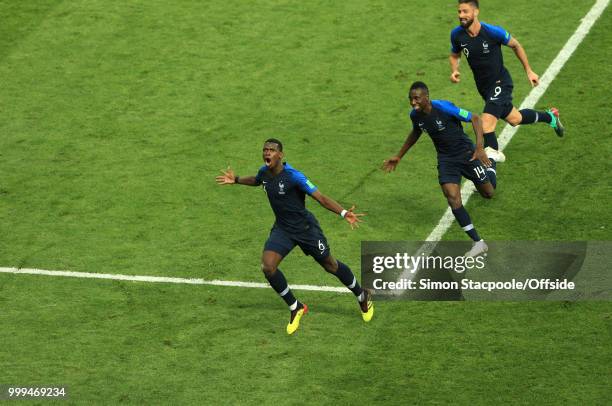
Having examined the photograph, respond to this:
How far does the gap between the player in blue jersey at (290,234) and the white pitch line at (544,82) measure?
2318 mm

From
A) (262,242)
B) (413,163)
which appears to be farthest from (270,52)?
(262,242)

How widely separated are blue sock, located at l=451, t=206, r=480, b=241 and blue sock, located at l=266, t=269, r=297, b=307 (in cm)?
279

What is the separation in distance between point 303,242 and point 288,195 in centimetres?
64

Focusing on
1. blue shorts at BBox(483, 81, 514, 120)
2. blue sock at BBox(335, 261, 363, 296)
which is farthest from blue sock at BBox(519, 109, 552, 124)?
blue sock at BBox(335, 261, 363, 296)

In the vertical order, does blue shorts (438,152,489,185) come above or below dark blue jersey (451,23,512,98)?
below

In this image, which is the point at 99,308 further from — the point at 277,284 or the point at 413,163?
the point at 413,163

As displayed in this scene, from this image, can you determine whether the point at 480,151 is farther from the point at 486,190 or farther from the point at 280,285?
the point at 280,285

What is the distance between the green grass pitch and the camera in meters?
16.3

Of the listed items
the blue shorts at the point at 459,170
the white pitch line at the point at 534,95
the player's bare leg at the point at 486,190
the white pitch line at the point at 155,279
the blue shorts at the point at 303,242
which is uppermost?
the blue shorts at the point at 303,242

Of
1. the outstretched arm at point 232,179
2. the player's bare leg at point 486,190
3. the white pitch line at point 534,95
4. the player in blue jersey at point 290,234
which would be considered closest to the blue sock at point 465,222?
the white pitch line at point 534,95

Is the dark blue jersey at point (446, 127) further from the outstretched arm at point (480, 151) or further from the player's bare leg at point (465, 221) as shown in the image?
the player's bare leg at point (465, 221)

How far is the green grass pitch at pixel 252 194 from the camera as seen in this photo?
53.5 feet

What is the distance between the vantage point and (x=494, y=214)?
19.5m

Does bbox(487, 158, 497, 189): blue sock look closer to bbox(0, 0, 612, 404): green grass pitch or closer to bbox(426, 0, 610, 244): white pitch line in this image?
bbox(0, 0, 612, 404): green grass pitch
